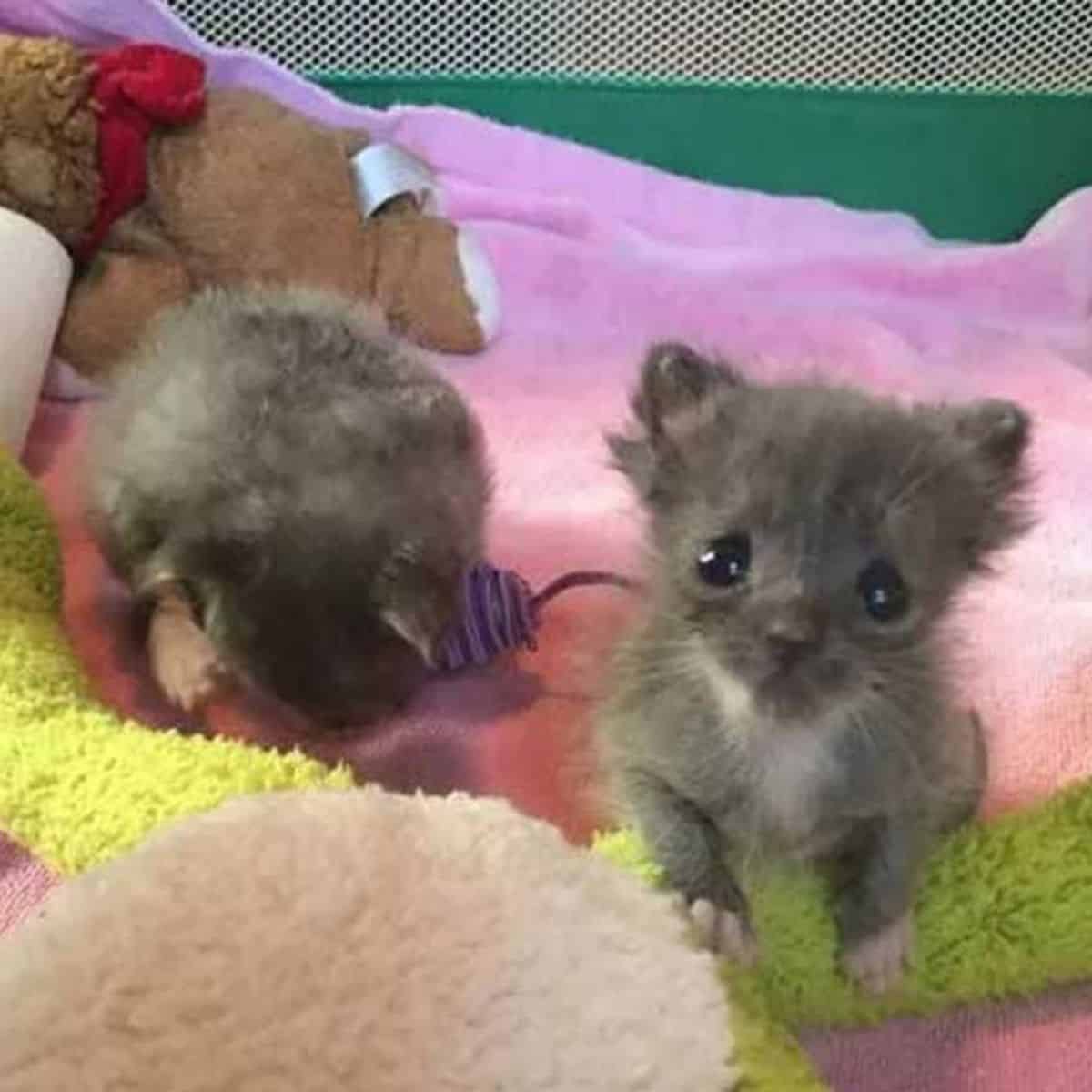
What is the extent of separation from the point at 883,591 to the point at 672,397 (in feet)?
0.68

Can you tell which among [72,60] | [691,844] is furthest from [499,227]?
[691,844]

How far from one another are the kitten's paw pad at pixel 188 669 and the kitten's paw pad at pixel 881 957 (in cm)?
61

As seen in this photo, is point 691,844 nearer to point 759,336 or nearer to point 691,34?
point 759,336

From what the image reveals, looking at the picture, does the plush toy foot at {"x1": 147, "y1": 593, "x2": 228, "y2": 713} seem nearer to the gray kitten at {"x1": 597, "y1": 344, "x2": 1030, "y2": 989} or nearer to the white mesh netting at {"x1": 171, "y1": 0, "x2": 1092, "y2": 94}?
the gray kitten at {"x1": 597, "y1": 344, "x2": 1030, "y2": 989}

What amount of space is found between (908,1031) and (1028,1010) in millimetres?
89

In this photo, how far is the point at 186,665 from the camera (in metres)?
1.89

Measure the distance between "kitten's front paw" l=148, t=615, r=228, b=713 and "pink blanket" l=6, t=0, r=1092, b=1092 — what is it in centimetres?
3

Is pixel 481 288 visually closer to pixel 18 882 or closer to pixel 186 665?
pixel 186 665

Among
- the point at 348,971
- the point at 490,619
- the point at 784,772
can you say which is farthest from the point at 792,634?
the point at 490,619

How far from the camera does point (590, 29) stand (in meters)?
2.62

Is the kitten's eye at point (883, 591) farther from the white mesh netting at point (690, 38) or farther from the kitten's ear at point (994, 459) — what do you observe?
the white mesh netting at point (690, 38)

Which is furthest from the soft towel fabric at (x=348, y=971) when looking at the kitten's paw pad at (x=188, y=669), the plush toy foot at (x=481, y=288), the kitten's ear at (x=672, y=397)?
the plush toy foot at (x=481, y=288)

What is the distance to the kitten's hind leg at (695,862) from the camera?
1.45 m

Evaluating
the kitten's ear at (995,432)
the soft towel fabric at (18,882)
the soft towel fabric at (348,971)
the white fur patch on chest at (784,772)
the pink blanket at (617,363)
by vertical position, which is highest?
the kitten's ear at (995,432)
